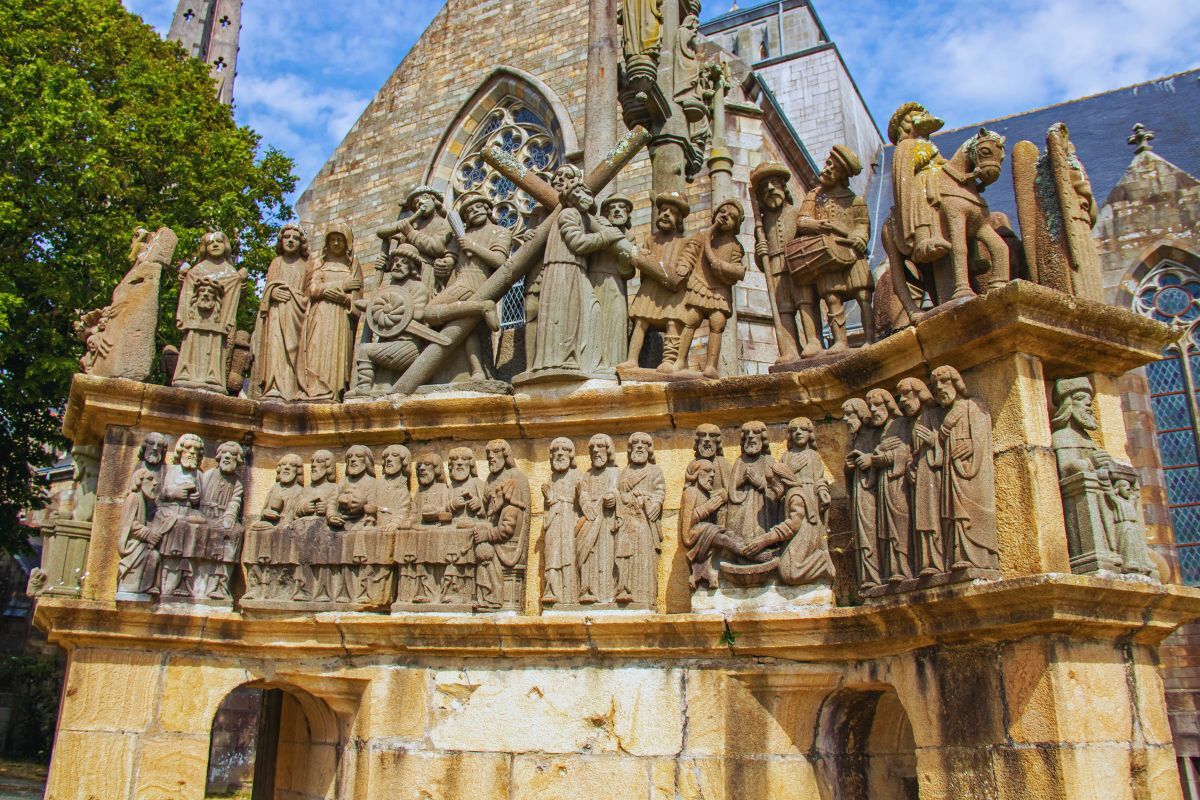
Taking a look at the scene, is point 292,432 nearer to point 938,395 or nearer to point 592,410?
point 592,410

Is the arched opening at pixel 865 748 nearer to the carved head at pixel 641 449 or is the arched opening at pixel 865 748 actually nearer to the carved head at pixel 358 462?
the carved head at pixel 641 449

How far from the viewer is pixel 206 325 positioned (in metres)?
7.48

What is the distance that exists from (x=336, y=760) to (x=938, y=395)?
4.63m

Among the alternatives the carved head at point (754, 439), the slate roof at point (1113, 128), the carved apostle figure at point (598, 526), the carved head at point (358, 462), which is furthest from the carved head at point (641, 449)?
the slate roof at point (1113, 128)

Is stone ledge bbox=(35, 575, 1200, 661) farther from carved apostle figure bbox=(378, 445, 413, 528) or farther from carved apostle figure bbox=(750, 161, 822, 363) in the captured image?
carved apostle figure bbox=(750, 161, 822, 363)

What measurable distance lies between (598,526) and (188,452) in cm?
281

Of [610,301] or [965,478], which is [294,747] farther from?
[965,478]

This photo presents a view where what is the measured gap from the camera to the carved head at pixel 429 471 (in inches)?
272

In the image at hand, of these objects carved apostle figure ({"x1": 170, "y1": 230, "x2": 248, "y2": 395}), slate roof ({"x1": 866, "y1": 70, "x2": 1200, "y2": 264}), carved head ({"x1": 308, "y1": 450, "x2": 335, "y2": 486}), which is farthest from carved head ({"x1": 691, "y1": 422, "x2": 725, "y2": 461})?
slate roof ({"x1": 866, "y1": 70, "x2": 1200, "y2": 264})

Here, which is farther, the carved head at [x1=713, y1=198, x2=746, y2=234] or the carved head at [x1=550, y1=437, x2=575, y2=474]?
the carved head at [x1=713, y1=198, x2=746, y2=234]

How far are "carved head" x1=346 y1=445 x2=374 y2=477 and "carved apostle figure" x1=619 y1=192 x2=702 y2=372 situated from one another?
6.06ft

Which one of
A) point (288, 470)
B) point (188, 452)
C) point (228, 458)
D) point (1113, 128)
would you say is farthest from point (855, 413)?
point (1113, 128)

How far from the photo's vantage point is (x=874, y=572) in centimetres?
559

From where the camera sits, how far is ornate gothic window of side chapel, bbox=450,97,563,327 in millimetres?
18938
